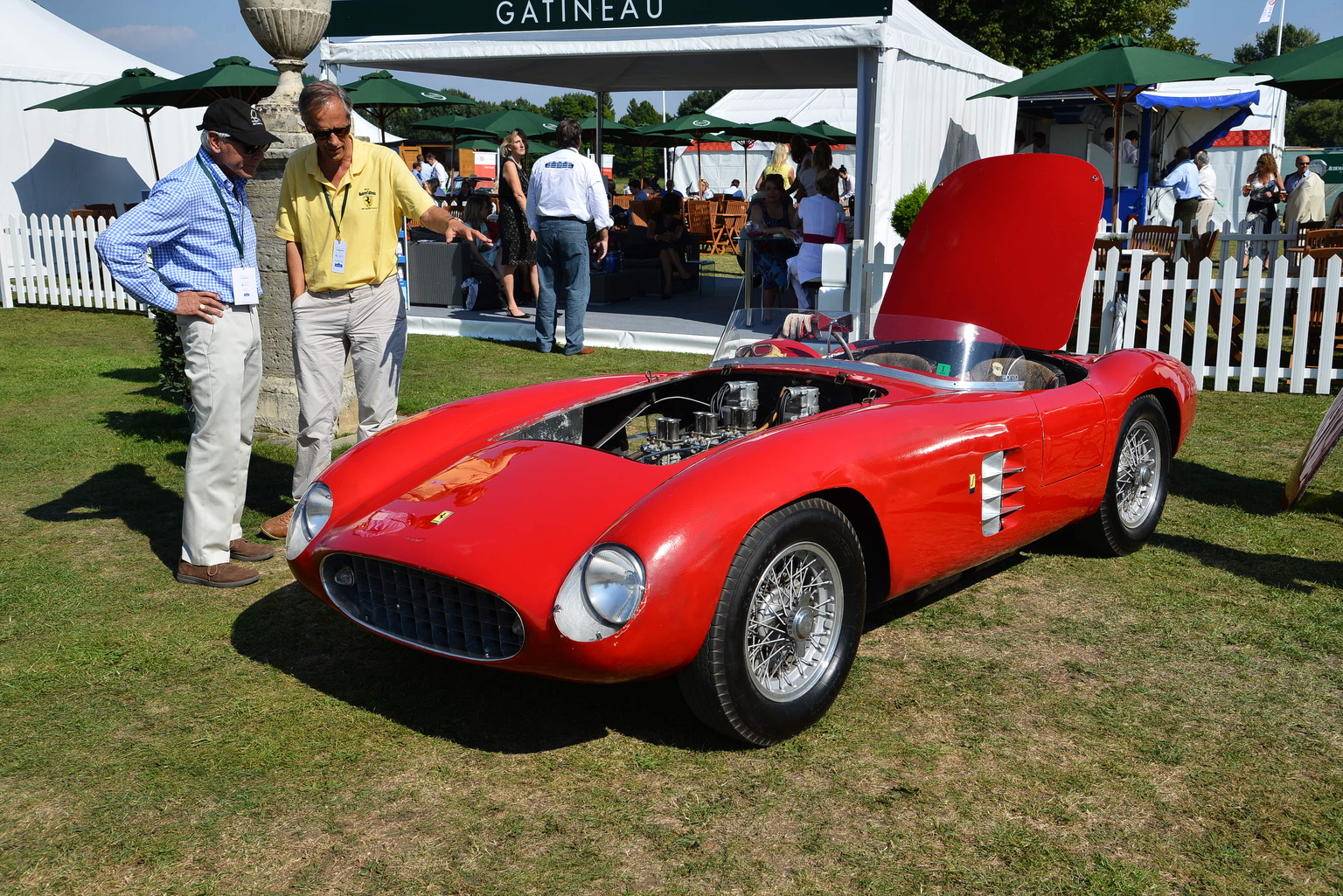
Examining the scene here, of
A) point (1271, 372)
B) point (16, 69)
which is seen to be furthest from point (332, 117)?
point (16, 69)

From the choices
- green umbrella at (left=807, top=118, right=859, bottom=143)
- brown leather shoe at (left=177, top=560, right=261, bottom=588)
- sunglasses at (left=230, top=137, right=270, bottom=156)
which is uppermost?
green umbrella at (left=807, top=118, right=859, bottom=143)

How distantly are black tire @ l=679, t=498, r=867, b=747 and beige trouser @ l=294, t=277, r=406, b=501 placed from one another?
8.08ft

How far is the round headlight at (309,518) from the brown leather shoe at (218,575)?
3.22 feet

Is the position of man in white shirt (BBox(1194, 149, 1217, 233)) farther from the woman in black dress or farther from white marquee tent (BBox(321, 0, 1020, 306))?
the woman in black dress

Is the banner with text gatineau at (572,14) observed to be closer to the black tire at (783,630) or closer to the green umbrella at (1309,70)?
the green umbrella at (1309,70)

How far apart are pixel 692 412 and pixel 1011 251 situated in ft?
4.93

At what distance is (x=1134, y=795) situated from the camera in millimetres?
2846

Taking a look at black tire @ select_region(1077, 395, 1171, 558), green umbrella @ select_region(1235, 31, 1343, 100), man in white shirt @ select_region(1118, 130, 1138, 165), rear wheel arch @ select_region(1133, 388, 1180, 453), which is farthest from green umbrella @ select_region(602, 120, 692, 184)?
black tire @ select_region(1077, 395, 1171, 558)

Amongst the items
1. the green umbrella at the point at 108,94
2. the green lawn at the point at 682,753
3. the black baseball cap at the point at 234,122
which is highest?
the green umbrella at the point at 108,94

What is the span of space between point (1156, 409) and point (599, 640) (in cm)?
306

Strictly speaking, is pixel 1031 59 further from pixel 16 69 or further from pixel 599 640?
pixel 599 640

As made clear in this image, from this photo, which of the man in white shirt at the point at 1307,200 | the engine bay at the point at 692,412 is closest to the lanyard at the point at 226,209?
the engine bay at the point at 692,412

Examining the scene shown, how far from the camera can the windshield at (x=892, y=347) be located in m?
4.13

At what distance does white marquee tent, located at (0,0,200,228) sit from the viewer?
1641cm
